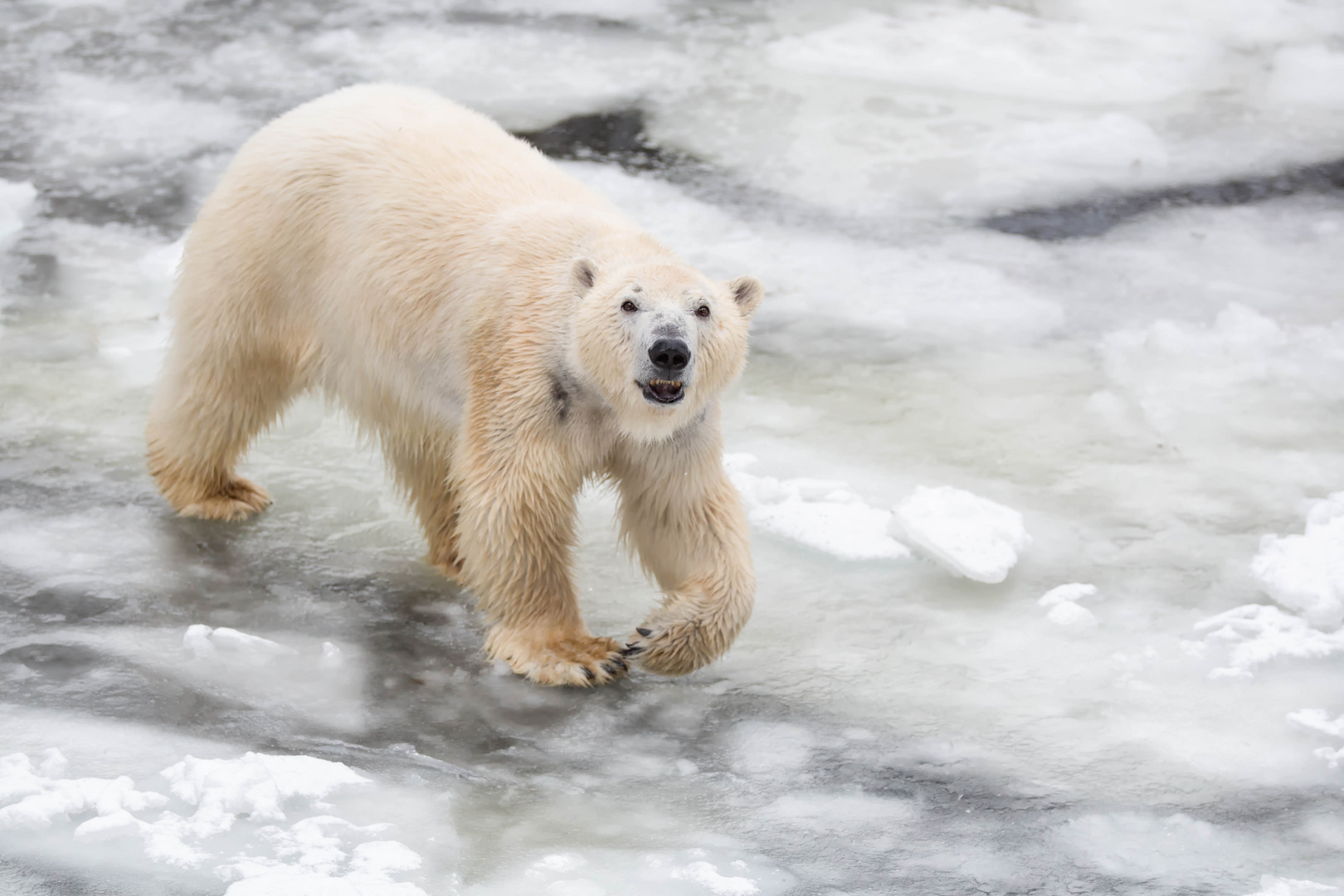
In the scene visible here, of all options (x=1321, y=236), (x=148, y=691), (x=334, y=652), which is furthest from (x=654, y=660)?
(x=1321, y=236)


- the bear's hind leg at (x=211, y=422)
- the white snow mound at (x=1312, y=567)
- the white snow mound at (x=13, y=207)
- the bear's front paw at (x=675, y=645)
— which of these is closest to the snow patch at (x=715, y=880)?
the bear's front paw at (x=675, y=645)

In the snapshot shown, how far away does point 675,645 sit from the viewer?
13.7 feet

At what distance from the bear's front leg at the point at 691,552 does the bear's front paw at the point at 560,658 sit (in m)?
0.12

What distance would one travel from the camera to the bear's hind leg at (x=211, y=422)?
4.95m

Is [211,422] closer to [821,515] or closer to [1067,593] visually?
[821,515]

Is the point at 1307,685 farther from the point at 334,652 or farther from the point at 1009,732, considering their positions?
the point at 334,652

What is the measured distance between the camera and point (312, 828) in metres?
3.37

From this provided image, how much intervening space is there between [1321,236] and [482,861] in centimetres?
562

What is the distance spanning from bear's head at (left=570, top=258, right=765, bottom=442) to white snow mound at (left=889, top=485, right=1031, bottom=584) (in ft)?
3.57

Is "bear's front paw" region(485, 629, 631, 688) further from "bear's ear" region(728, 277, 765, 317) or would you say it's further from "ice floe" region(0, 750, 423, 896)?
"bear's ear" region(728, 277, 765, 317)

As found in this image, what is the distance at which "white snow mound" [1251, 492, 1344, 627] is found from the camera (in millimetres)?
4570

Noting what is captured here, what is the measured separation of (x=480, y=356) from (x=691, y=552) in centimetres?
80

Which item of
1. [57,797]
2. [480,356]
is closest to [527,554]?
[480,356]

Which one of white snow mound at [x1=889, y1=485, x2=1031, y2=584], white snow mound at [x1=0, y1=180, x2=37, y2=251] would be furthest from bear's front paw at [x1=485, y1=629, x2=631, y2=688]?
white snow mound at [x1=0, y1=180, x2=37, y2=251]
